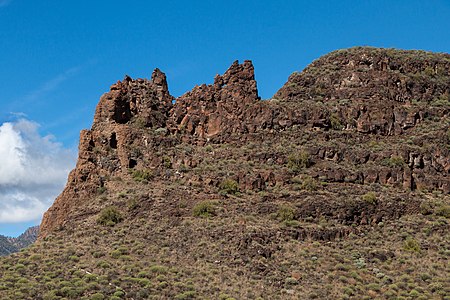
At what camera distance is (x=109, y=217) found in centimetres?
5241

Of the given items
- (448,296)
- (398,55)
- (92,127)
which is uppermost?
(398,55)

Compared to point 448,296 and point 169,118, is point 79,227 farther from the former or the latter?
point 448,296

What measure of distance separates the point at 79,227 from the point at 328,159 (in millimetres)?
26078

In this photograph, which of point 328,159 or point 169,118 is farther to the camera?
point 169,118

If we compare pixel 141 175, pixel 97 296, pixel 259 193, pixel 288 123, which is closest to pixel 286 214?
pixel 259 193

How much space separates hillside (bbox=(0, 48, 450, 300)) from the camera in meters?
43.4

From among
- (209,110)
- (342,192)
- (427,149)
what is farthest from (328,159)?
(209,110)

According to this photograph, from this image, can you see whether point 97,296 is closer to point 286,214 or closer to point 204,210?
point 204,210

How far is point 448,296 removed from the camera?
133 feet

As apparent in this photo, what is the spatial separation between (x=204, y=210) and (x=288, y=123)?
60.1ft

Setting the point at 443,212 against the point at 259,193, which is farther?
the point at 259,193

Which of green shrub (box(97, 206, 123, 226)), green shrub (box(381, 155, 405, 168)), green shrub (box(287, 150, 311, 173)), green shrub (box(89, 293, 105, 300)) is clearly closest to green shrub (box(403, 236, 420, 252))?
green shrub (box(381, 155, 405, 168))

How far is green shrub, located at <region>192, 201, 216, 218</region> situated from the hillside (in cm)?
18

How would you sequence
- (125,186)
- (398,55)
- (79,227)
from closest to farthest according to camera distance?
1. (79,227)
2. (125,186)
3. (398,55)
